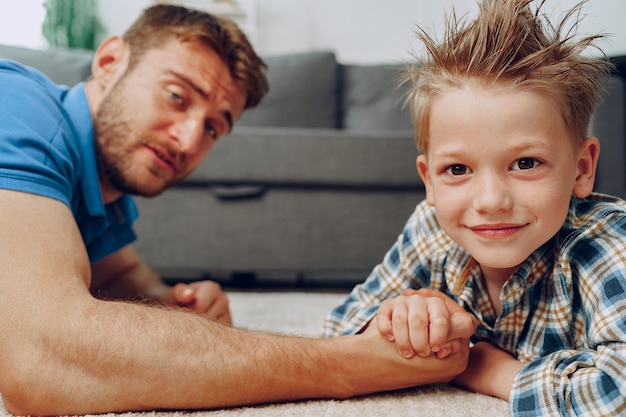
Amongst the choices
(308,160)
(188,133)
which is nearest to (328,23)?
(308,160)

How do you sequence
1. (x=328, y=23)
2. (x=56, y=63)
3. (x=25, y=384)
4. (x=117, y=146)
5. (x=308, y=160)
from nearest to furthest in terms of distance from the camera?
(x=25, y=384) < (x=117, y=146) < (x=308, y=160) < (x=56, y=63) < (x=328, y=23)

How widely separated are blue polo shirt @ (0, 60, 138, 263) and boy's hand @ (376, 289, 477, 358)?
477mm

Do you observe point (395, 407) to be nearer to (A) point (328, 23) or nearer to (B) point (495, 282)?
(B) point (495, 282)

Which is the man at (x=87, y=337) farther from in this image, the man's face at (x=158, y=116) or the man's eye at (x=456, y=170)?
the man's eye at (x=456, y=170)

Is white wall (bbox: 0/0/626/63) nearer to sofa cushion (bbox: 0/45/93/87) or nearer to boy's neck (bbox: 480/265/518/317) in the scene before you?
sofa cushion (bbox: 0/45/93/87)

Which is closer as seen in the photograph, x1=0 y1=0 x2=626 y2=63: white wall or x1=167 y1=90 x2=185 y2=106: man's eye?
x1=167 y1=90 x2=185 y2=106: man's eye

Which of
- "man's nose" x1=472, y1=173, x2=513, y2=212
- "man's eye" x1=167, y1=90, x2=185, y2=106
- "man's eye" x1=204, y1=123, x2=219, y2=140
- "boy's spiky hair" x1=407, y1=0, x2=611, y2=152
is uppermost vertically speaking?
"boy's spiky hair" x1=407, y1=0, x2=611, y2=152

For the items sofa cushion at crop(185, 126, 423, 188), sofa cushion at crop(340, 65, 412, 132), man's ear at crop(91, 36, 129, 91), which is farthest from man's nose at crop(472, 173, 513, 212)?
sofa cushion at crop(340, 65, 412, 132)

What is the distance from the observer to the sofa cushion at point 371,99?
255cm

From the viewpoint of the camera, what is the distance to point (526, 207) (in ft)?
2.25

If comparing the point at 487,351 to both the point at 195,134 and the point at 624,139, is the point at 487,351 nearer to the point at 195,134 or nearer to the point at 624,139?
the point at 195,134

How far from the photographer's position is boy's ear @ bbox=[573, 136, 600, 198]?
74 centimetres

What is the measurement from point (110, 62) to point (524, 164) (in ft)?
3.00

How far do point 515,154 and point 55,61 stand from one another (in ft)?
6.88
